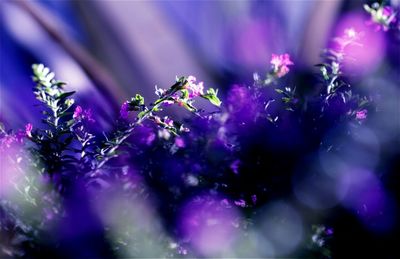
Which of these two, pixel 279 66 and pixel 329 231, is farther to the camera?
pixel 279 66

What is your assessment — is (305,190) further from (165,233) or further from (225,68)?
(225,68)

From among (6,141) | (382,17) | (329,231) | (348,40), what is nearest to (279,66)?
(348,40)

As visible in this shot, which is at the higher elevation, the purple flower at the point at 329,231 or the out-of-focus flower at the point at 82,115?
the out-of-focus flower at the point at 82,115

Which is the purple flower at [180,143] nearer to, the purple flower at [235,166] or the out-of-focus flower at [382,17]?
the purple flower at [235,166]

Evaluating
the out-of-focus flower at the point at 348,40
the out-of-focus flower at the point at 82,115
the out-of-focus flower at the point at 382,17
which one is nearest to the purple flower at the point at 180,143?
the out-of-focus flower at the point at 82,115

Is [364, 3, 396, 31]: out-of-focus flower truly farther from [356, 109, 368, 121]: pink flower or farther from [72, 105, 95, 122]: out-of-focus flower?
[72, 105, 95, 122]: out-of-focus flower

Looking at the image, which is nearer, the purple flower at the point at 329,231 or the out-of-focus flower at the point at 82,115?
the purple flower at the point at 329,231

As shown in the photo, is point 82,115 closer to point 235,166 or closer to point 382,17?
point 235,166
